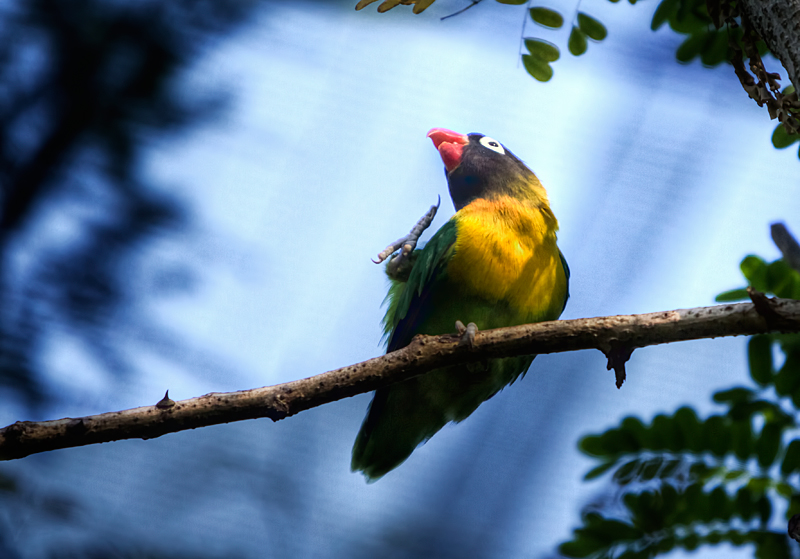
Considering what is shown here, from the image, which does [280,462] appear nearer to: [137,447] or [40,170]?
[137,447]

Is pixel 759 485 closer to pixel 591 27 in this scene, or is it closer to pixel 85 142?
pixel 591 27

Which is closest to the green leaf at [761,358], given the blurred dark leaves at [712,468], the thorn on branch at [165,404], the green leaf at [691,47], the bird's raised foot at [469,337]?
the blurred dark leaves at [712,468]

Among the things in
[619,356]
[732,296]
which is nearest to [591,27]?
[732,296]

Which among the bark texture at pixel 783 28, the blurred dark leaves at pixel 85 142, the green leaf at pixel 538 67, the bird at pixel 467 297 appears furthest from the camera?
the blurred dark leaves at pixel 85 142

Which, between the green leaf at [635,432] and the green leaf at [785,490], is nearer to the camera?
the green leaf at [785,490]

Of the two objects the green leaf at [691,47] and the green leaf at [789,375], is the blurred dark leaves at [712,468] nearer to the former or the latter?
the green leaf at [789,375]

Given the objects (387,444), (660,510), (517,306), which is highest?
(517,306)

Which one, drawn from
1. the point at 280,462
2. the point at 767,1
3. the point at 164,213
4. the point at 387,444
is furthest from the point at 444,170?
the point at 280,462

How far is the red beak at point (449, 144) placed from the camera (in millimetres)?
1745

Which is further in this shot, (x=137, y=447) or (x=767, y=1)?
(x=137, y=447)

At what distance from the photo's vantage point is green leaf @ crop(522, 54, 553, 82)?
1.45 meters

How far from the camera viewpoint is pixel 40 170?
2387mm

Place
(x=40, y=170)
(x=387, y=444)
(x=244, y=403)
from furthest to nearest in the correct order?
(x=40, y=170)
(x=387, y=444)
(x=244, y=403)

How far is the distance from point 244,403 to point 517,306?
65 cm
